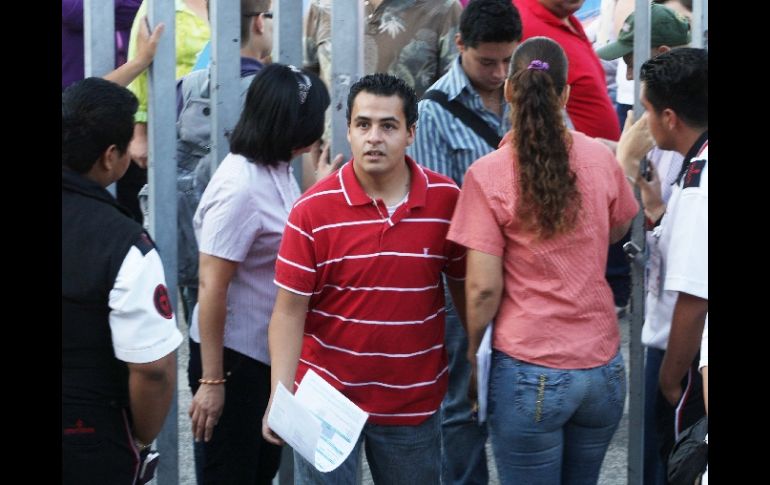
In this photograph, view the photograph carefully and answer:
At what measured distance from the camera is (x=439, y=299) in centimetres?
345

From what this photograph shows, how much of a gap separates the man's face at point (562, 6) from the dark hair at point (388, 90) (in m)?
1.45

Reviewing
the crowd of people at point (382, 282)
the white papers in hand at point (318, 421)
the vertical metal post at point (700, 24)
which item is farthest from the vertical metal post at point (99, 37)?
the vertical metal post at point (700, 24)

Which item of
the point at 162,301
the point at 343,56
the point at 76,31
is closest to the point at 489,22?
the point at 343,56

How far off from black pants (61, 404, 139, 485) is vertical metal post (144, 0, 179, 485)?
0.64 metres

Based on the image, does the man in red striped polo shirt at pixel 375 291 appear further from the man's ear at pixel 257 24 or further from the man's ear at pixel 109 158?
the man's ear at pixel 257 24

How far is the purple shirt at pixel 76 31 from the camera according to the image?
16.2 ft

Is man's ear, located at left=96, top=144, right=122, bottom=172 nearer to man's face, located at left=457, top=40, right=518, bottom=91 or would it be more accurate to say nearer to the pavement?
man's face, located at left=457, top=40, right=518, bottom=91

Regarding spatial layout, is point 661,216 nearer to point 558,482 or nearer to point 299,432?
point 558,482

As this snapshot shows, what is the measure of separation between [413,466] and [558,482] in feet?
1.39

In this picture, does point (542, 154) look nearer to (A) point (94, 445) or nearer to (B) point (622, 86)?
(A) point (94, 445)

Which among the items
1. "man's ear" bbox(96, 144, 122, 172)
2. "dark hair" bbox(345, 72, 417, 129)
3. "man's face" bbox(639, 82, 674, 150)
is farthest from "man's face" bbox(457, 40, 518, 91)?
"man's ear" bbox(96, 144, 122, 172)

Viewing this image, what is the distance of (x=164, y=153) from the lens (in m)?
3.79

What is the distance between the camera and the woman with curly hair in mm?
3328
